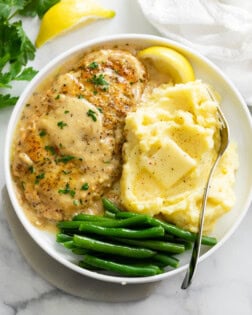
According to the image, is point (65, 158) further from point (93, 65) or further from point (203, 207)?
point (203, 207)

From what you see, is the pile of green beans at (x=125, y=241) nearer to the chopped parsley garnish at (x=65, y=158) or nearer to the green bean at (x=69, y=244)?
the green bean at (x=69, y=244)

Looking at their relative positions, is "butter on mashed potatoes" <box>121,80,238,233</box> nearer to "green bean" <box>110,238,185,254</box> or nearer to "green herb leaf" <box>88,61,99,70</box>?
"green bean" <box>110,238,185,254</box>

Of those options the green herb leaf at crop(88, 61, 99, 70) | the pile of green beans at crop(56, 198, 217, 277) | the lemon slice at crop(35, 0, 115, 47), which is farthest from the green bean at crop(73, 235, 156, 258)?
the lemon slice at crop(35, 0, 115, 47)

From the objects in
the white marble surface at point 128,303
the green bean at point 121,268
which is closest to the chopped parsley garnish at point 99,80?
the white marble surface at point 128,303

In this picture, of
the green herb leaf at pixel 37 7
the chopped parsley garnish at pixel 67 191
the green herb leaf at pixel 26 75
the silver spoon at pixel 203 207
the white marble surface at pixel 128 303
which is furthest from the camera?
the green herb leaf at pixel 37 7

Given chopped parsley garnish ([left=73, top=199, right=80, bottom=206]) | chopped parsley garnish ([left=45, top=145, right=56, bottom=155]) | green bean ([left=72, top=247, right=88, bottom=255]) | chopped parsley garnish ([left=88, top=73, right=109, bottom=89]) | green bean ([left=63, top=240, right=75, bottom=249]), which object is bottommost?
green bean ([left=72, top=247, right=88, bottom=255])

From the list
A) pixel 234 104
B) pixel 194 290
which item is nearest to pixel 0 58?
pixel 234 104

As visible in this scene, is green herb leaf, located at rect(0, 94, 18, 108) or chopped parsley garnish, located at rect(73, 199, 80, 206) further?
green herb leaf, located at rect(0, 94, 18, 108)
